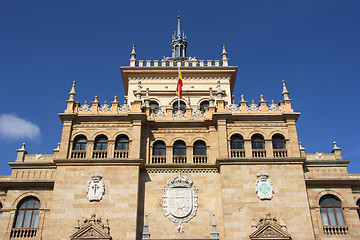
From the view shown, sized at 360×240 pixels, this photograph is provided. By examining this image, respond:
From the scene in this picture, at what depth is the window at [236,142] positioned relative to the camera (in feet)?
90.5

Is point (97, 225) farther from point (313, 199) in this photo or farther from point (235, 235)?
point (313, 199)

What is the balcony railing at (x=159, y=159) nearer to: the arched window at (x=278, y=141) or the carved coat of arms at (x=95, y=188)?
the carved coat of arms at (x=95, y=188)

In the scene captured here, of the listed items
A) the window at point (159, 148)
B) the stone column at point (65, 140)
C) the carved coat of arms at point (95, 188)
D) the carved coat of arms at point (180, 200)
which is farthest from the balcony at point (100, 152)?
the carved coat of arms at point (180, 200)

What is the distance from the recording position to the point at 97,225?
24328 millimetres

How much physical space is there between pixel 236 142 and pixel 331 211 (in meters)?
8.05

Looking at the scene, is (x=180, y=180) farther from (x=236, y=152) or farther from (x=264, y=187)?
(x=264, y=187)

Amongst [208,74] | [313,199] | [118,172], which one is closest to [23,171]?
[118,172]

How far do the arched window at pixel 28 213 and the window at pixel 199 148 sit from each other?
11913 mm

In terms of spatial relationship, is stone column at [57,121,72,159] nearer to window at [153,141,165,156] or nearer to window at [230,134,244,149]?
window at [153,141,165,156]

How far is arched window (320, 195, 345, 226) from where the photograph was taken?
26.0 meters

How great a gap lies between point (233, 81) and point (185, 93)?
5.65 m

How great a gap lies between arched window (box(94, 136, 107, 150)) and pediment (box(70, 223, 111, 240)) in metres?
5.78

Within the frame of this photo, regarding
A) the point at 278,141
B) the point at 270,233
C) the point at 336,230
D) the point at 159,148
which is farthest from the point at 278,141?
the point at 159,148

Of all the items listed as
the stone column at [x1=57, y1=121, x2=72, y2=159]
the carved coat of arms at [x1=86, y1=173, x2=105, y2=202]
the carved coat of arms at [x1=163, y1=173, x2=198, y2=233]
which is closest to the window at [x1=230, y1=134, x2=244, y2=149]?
the carved coat of arms at [x1=163, y1=173, x2=198, y2=233]
